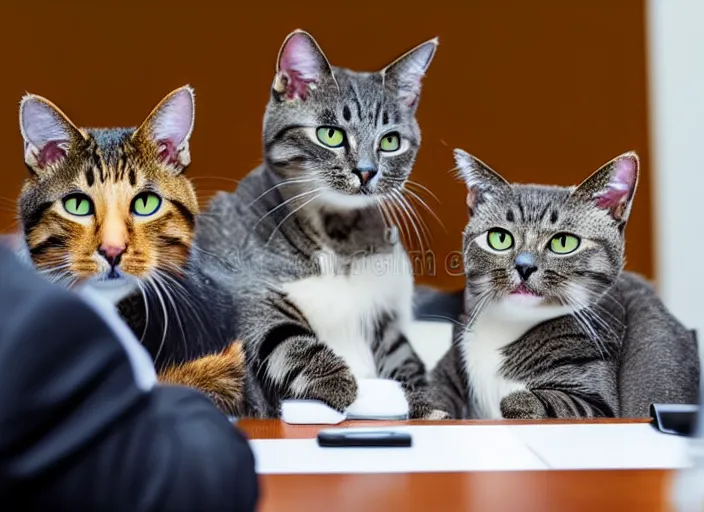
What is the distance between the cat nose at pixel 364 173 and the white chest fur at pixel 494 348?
365mm

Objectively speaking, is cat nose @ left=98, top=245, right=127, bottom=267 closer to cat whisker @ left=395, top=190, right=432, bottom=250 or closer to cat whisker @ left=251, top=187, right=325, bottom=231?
cat whisker @ left=251, top=187, right=325, bottom=231

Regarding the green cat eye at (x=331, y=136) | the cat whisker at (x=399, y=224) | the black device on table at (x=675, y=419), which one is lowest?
the black device on table at (x=675, y=419)

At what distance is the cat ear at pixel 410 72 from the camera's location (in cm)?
170

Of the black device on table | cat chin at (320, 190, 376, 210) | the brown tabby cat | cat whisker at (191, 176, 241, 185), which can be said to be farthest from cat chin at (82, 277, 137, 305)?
the black device on table

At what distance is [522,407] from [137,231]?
0.83 m

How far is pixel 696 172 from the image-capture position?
6.05 feet

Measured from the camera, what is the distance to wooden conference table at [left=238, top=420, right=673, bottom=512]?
953mm

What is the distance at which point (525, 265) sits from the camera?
1.62m

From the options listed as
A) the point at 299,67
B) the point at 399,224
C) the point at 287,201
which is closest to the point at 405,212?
the point at 399,224

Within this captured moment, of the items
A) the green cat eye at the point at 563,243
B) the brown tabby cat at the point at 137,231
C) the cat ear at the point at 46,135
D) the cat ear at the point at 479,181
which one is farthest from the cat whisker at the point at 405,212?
the cat ear at the point at 46,135

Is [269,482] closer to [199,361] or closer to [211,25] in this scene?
[199,361]

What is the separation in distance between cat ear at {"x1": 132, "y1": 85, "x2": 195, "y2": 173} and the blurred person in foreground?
1.03 meters

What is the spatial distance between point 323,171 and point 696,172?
2.83ft

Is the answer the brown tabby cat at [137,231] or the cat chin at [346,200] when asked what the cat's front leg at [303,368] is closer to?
the brown tabby cat at [137,231]
